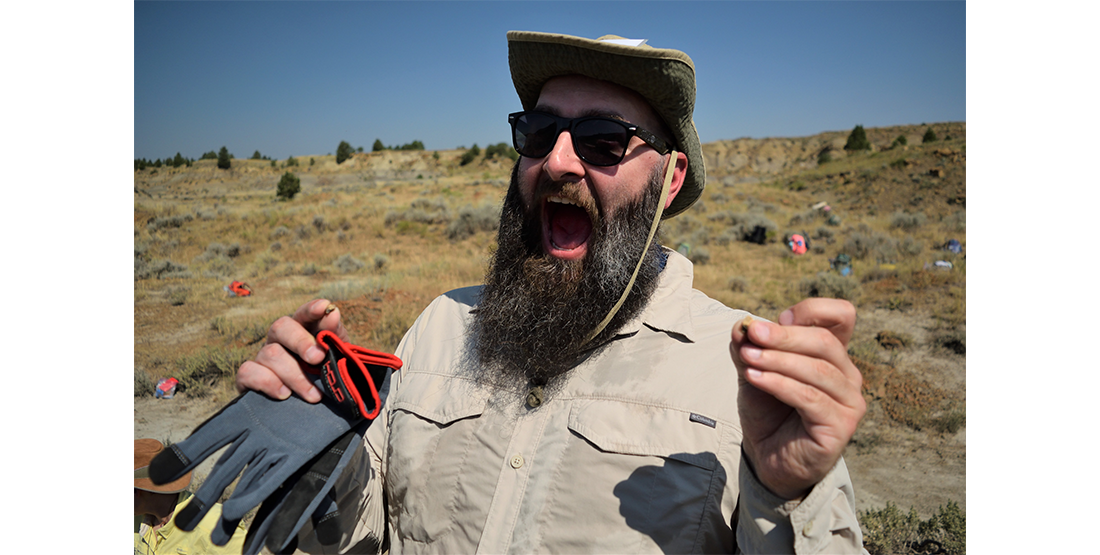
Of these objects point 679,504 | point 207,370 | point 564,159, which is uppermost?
point 564,159

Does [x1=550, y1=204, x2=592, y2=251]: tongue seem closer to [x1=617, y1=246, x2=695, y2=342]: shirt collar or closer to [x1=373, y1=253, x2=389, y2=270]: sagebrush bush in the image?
[x1=617, y1=246, x2=695, y2=342]: shirt collar

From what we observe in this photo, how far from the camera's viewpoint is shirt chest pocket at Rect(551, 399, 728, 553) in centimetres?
159

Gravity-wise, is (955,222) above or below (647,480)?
above

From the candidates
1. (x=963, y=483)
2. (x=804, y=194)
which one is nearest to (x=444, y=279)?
(x=963, y=483)

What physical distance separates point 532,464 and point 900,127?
8781 centimetres

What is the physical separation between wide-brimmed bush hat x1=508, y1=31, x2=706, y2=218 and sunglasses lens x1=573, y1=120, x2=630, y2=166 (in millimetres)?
189

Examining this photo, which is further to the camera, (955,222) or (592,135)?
A: (955,222)

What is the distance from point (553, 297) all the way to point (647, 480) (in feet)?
2.67

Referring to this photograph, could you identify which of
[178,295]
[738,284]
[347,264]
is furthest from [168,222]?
[738,284]

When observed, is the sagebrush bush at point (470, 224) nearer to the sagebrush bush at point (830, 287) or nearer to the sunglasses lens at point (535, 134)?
the sagebrush bush at point (830, 287)

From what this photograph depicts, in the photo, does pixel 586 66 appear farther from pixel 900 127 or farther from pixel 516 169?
pixel 900 127

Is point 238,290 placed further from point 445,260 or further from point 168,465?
point 168,465

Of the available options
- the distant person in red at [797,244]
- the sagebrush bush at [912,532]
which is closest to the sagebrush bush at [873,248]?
the distant person in red at [797,244]

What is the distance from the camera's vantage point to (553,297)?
2174mm
